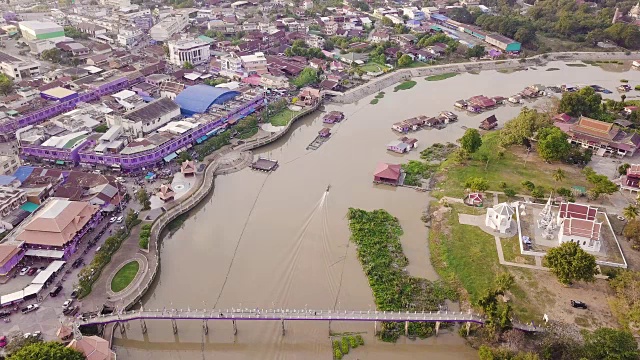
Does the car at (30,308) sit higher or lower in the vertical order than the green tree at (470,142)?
lower

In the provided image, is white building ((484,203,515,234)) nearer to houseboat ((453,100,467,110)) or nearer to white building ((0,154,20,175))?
houseboat ((453,100,467,110))

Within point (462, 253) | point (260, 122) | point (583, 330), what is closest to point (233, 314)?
point (462, 253)

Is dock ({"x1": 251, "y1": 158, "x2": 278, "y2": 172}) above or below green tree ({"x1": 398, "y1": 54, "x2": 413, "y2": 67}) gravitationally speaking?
below

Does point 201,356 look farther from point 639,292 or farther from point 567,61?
point 567,61

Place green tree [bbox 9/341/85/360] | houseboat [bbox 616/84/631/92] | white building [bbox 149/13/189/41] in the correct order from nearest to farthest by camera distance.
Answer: green tree [bbox 9/341/85/360]
houseboat [bbox 616/84/631/92]
white building [bbox 149/13/189/41]

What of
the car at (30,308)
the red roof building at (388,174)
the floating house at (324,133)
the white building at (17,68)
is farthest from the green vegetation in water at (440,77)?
the car at (30,308)

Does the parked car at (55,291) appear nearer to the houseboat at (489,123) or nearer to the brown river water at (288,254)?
the brown river water at (288,254)

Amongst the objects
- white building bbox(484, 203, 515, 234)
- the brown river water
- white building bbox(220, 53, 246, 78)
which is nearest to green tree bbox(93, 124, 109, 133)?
the brown river water
